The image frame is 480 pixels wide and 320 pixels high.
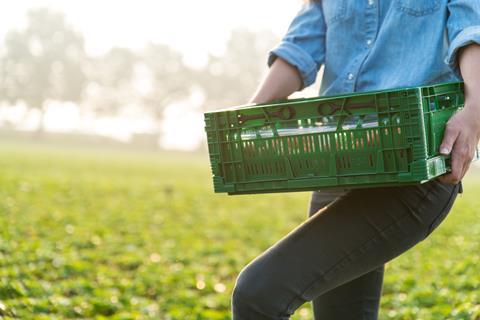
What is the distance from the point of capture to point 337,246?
214cm

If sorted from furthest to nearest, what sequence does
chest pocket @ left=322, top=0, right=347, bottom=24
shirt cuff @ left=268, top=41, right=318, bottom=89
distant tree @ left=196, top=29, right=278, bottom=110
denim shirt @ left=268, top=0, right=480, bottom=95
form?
distant tree @ left=196, top=29, right=278, bottom=110 < shirt cuff @ left=268, top=41, right=318, bottom=89 < chest pocket @ left=322, top=0, right=347, bottom=24 < denim shirt @ left=268, top=0, right=480, bottom=95

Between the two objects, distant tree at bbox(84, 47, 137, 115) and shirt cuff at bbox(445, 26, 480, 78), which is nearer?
shirt cuff at bbox(445, 26, 480, 78)

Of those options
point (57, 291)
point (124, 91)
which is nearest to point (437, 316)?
point (57, 291)

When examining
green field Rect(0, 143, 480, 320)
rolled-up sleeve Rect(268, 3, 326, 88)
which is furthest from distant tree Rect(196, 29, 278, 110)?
rolled-up sleeve Rect(268, 3, 326, 88)

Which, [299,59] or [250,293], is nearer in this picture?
[250,293]

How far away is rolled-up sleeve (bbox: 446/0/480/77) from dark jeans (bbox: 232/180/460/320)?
0.44 meters

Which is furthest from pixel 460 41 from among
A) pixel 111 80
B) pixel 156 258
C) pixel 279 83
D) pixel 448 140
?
pixel 111 80

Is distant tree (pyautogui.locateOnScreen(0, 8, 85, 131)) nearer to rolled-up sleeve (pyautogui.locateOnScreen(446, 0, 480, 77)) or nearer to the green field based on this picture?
the green field

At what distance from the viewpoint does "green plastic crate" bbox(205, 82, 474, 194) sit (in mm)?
2031

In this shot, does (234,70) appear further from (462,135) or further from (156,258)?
(462,135)

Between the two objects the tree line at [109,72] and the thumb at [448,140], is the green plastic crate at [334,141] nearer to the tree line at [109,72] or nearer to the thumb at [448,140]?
the thumb at [448,140]

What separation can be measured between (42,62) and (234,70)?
63.8 feet

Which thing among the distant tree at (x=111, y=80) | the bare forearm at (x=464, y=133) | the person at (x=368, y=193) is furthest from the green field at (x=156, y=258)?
the distant tree at (x=111, y=80)

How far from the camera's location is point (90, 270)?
6898 millimetres
